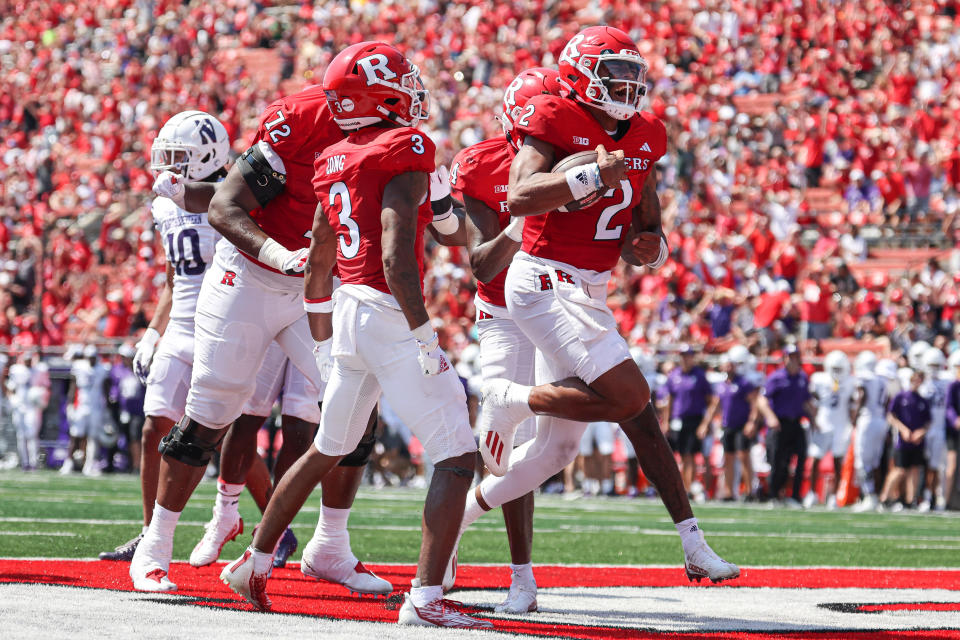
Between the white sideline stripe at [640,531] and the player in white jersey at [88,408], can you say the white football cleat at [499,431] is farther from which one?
the player in white jersey at [88,408]

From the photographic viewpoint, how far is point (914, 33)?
66.0 feet

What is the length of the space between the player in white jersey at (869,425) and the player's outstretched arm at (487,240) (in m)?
9.43

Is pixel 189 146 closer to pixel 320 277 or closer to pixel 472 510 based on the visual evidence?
pixel 320 277

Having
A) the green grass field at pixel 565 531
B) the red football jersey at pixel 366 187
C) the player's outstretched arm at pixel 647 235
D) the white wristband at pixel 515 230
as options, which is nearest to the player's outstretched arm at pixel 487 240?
the white wristband at pixel 515 230

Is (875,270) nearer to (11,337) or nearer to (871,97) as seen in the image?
(871,97)

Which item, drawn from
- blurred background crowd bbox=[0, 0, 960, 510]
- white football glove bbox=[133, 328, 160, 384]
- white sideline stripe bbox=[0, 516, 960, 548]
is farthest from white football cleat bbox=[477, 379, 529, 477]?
blurred background crowd bbox=[0, 0, 960, 510]

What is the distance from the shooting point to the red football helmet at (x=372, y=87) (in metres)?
5.10

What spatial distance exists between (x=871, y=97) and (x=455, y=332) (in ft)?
21.0

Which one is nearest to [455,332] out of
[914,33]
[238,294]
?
[914,33]

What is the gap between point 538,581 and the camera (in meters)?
6.49

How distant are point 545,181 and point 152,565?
210 cm

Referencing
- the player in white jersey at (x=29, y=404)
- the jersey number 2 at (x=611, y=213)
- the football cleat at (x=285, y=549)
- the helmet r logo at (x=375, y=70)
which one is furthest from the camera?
the player in white jersey at (x=29, y=404)

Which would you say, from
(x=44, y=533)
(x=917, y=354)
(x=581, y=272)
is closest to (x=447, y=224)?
(x=581, y=272)

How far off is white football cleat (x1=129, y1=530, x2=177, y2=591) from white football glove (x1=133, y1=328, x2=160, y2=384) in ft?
5.36
